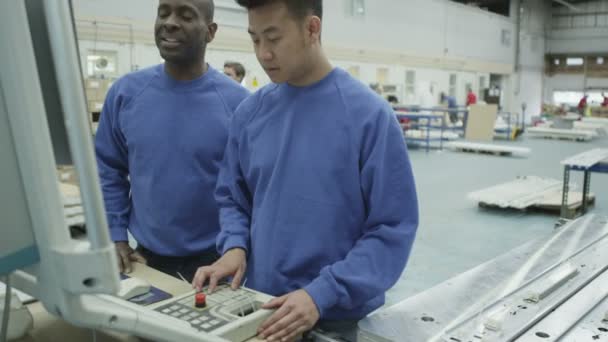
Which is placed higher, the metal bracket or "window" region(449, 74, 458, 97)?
the metal bracket

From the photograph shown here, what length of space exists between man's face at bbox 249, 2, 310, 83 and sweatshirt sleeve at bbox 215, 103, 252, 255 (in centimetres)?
25

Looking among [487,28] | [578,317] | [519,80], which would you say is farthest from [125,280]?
[519,80]

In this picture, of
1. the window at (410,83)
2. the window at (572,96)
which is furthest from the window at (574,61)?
the window at (410,83)

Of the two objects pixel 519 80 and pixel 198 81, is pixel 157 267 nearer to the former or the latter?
pixel 198 81

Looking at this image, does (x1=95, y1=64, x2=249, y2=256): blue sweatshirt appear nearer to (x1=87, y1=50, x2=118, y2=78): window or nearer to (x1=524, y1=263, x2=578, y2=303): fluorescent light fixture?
(x1=524, y1=263, x2=578, y2=303): fluorescent light fixture

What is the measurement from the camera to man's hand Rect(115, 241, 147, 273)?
169cm

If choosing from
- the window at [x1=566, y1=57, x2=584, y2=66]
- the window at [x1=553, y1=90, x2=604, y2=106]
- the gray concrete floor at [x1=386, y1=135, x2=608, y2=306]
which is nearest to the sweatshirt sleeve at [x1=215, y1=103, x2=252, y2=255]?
the gray concrete floor at [x1=386, y1=135, x2=608, y2=306]

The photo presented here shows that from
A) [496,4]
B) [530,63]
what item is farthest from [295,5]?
[530,63]

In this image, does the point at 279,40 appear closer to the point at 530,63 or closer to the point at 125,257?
the point at 125,257

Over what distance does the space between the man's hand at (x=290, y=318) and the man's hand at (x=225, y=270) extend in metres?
0.18

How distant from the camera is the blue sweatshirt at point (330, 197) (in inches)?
51.4

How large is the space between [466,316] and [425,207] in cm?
513

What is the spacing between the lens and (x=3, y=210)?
Answer: 0.52 metres

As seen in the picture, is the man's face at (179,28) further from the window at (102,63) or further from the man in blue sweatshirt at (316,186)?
the window at (102,63)
